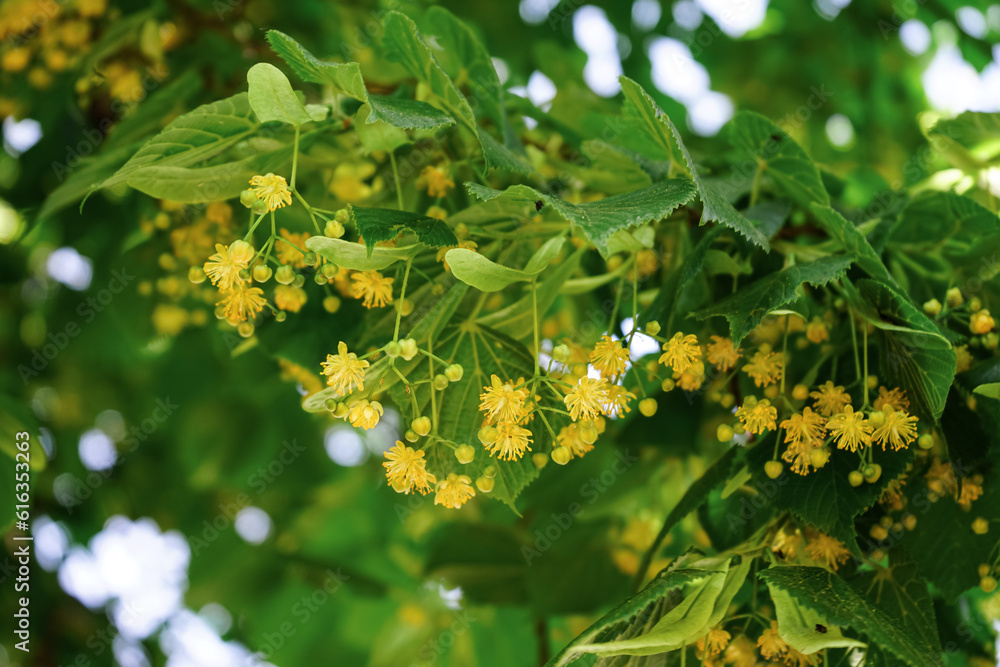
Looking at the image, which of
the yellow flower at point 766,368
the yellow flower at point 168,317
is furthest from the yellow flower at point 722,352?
the yellow flower at point 168,317

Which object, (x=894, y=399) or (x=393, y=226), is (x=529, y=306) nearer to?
(x=393, y=226)

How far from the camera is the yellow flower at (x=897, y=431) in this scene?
705 millimetres

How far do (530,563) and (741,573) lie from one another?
32.1 inches

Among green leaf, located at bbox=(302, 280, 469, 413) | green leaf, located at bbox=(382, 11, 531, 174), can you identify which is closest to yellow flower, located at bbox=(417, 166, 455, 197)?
green leaf, located at bbox=(382, 11, 531, 174)

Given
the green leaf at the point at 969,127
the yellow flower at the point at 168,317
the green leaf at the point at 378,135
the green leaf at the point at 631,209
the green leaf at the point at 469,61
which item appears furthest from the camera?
the yellow flower at the point at 168,317

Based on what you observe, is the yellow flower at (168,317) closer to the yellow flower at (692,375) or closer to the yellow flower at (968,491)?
the yellow flower at (692,375)

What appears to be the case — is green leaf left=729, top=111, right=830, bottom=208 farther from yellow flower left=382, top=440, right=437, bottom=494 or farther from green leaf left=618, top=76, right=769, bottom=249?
yellow flower left=382, top=440, right=437, bottom=494

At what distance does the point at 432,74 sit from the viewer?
2.48 feet

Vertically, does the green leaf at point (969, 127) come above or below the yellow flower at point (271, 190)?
below

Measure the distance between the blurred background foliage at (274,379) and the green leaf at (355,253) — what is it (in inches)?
11.4

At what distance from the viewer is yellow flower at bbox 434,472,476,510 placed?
0.69m

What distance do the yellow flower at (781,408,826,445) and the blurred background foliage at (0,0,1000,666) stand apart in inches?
17.8

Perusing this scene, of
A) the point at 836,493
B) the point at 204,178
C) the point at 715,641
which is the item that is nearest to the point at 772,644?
the point at 715,641

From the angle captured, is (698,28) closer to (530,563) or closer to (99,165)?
(530,563)
